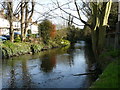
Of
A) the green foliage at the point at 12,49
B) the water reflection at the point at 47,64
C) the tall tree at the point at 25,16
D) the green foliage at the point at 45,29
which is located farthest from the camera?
the green foliage at the point at 45,29

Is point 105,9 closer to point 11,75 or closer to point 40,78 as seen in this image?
point 40,78

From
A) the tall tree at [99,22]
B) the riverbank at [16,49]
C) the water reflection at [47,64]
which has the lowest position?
the water reflection at [47,64]

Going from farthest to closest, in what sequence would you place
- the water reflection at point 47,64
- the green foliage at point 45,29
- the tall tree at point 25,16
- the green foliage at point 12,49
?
the green foliage at point 45,29 < the tall tree at point 25,16 < the green foliage at point 12,49 < the water reflection at point 47,64

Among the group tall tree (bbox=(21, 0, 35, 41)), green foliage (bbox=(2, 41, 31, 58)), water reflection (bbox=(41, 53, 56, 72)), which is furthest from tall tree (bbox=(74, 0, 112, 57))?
tall tree (bbox=(21, 0, 35, 41))

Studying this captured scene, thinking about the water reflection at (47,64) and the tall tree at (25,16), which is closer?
the water reflection at (47,64)

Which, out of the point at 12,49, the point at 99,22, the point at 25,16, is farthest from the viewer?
the point at 25,16

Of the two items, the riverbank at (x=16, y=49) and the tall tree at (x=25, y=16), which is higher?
the tall tree at (x=25, y=16)

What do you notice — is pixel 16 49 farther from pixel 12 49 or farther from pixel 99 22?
pixel 99 22

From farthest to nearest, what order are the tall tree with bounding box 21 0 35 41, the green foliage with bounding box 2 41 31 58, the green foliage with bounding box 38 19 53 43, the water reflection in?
the green foliage with bounding box 38 19 53 43 → the tall tree with bounding box 21 0 35 41 → the green foliage with bounding box 2 41 31 58 → the water reflection

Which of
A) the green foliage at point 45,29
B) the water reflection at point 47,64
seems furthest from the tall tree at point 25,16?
the water reflection at point 47,64

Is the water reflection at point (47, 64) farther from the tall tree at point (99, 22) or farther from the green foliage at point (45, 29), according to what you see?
the green foliage at point (45, 29)

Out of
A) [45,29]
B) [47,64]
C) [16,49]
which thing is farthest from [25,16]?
[47,64]

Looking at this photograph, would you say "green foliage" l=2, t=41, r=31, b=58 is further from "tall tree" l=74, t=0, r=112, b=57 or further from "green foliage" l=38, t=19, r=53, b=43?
"tall tree" l=74, t=0, r=112, b=57

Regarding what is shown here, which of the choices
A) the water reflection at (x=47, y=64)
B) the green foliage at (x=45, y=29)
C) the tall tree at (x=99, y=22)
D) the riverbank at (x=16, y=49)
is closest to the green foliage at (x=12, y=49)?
the riverbank at (x=16, y=49)
